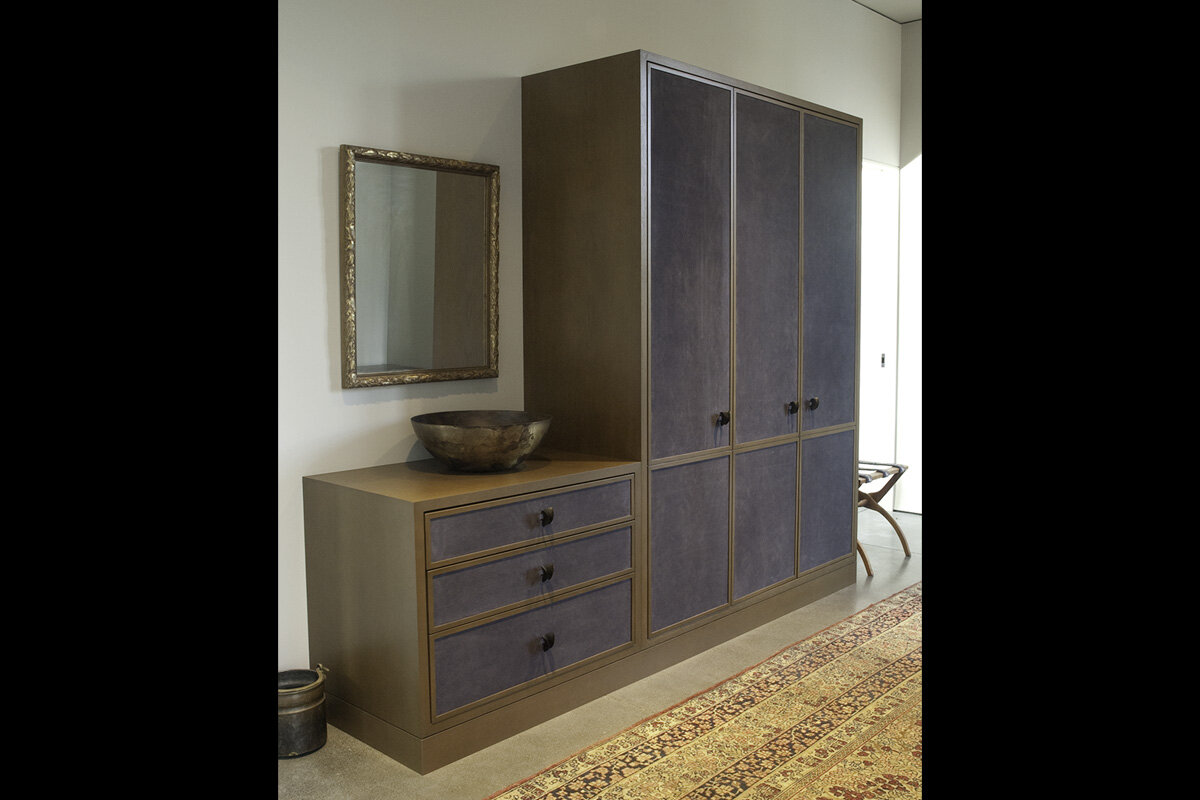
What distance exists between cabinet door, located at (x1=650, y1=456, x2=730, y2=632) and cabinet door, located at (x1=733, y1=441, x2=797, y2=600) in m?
0.09

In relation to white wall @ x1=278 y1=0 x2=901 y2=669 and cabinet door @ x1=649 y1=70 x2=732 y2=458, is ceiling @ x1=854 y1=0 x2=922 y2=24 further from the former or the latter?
cabinet door @ x1=649 y1=70 x2=732 y2=458

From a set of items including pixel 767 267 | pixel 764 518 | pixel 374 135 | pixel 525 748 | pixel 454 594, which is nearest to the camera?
pixel 454 594

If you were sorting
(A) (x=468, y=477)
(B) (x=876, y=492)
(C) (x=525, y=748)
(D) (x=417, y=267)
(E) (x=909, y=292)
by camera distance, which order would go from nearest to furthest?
(C) (x=525, y=748) → (A) (x=468, y=477) → (D) (x=417, y=267) → (B) (x=876, y=492) → (E) (x=909, y=292)

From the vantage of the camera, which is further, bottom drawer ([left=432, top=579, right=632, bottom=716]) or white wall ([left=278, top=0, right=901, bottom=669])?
white wall ([left=278, top=0, right=901, bottom=669])

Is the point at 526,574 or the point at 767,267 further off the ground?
the point at 767,267

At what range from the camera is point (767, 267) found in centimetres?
363

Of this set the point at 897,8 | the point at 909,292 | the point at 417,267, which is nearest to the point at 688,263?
the point at 417,267

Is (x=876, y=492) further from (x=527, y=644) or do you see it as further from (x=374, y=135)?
(x=374, y=135)

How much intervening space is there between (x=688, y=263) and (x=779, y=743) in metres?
1.64

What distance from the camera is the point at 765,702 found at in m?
2.94

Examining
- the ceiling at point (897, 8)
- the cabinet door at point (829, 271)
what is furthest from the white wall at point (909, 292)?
the cabinet door at point (829, 271)

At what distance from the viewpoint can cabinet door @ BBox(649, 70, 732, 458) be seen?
10.2 ft

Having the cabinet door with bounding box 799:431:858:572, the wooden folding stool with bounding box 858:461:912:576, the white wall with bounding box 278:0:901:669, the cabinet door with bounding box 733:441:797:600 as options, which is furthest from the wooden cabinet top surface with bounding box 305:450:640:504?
the wooden folding stool with bounding box 858:461:912:576
